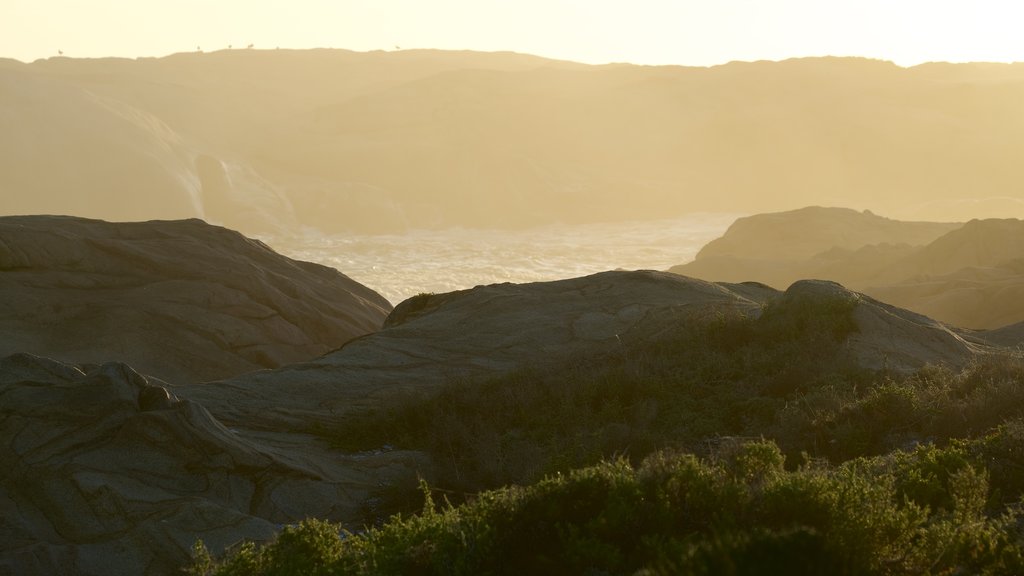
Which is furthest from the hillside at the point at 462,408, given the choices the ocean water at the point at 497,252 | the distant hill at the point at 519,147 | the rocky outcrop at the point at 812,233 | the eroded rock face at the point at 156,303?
the distant hill at the point at 519,147

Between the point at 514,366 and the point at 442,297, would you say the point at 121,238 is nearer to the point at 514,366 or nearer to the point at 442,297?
the point at 442,297

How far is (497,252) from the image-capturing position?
102 metres

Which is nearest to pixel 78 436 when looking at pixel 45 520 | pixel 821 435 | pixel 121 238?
pixel 45 520

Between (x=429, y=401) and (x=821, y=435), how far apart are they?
5207mm

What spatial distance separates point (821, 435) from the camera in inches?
479

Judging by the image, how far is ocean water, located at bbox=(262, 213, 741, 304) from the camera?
8456 centimetres

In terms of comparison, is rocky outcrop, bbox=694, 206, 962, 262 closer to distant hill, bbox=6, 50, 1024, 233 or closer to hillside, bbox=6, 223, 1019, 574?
hillside, bbox=6, 223, 1019, 574

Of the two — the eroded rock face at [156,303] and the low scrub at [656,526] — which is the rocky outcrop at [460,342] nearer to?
the eroded rock face at [156,303]

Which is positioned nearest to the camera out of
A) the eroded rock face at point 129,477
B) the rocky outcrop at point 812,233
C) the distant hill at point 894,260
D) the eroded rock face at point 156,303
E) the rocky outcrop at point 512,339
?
the eroded rock face at point 129,477

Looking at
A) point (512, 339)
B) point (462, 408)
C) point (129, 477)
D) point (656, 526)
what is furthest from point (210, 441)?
point (512, 339)

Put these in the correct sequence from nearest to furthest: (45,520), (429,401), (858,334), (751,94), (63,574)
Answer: (63,574) < (45,520) < (429,401) < (858,334) < (751,94)

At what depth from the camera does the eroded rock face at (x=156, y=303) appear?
887 inches

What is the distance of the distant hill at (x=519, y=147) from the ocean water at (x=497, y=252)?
574cm

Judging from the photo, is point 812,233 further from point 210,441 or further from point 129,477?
point 129,477
